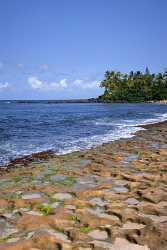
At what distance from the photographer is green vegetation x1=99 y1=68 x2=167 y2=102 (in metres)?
143

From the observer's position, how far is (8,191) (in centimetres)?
787

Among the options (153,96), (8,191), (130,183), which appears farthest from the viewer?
(153,96)

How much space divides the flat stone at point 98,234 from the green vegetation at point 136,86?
13834 cm

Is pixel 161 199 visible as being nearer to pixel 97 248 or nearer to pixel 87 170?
pixel 97 248

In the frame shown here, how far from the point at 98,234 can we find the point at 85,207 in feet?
4.20

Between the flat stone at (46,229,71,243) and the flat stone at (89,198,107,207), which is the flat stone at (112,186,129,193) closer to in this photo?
the flat stone at (89,198,107,207)

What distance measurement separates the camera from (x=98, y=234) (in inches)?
208

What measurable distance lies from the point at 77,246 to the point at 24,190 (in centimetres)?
337

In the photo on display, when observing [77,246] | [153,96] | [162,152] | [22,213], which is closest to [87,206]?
[22,213]

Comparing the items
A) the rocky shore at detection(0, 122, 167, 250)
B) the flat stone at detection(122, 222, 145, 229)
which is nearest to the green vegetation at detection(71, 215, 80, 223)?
the rocky shore at detection(0, 122, 167, 250)

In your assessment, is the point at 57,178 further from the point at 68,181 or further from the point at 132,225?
the point at 132,225

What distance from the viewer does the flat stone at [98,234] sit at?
5172mm

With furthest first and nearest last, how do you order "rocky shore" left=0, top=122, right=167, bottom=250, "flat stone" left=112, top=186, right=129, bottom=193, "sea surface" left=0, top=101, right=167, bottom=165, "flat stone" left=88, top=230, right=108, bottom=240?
"sea surface" left=0, top=101, right=167, bottom=165
"flat stone" left=112, top=186, right=129, bottom=193
"flat stone" left=88, top=230, right=108, bottom=240
"rocky shore" left=0, top=122, right=167, bottom=250

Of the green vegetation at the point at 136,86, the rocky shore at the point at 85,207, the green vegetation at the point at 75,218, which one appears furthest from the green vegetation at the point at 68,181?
the green vegetation at the point at 136,86
